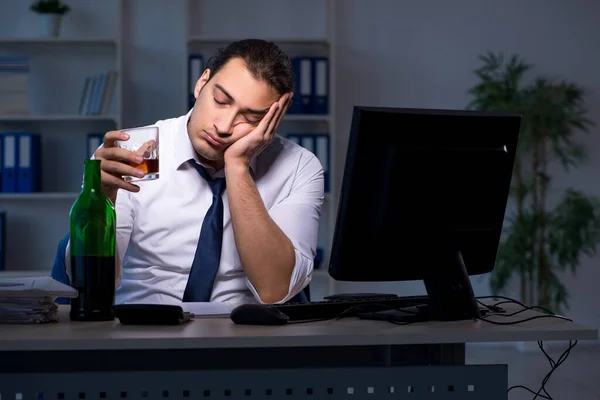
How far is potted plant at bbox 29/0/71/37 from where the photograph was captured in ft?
14.8

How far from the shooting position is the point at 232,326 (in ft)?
4.77

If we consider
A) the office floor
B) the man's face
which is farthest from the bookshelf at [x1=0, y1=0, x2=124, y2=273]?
the man's face

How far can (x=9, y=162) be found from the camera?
14.4 ft

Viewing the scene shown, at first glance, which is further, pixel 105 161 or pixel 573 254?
pixel 573 254

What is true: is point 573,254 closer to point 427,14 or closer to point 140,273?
point 427,14

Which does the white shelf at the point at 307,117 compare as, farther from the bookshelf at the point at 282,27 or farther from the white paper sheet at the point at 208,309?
the white paper sheet at the point at 208,309

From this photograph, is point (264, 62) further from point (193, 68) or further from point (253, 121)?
point (193, 68)

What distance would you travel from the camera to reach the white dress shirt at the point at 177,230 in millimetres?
2082

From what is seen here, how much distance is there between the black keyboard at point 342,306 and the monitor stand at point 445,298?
0.05m

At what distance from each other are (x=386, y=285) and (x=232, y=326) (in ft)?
11.6

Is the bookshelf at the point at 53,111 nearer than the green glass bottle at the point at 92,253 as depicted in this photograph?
No

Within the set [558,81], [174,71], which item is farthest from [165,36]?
[558,81]

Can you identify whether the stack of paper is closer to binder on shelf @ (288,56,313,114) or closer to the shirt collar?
the shirt collar

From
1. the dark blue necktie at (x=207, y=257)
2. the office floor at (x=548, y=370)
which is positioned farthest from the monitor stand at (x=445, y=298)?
the office floor at (x=548, y=370)
